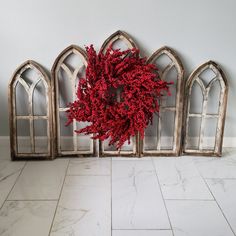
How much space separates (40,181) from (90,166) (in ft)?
1.29

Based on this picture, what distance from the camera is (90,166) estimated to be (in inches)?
99.9

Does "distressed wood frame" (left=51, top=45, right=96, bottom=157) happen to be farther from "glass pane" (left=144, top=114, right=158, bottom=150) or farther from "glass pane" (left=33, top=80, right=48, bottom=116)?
"glass pane" (left=144, top=114, right=158, bottom=150)

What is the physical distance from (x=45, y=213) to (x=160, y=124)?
1149 millimetres

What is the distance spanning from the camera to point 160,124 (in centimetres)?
268

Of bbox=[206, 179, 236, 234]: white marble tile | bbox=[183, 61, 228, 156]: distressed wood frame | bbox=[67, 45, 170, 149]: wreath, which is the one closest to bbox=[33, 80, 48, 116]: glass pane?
bbox=[67, 45, 170, 149]: wreath

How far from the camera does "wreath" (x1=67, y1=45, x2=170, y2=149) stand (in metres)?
2.35

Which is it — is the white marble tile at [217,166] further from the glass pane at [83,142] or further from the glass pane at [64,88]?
the glass pane at [64,88]

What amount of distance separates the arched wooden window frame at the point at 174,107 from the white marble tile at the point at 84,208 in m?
0.54

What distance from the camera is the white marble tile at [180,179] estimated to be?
2174 millimetres

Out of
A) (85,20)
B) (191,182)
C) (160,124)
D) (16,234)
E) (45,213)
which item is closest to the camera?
(16,234)

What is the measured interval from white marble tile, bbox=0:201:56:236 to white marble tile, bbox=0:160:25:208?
120mm

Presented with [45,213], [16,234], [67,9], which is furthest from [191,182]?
[67,9]

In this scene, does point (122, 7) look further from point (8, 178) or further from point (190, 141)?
point (8, 178)

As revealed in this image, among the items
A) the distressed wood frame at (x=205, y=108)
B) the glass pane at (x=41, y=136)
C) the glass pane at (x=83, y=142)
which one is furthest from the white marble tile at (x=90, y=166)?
the distressed wood frame at (x=205, y=108)
